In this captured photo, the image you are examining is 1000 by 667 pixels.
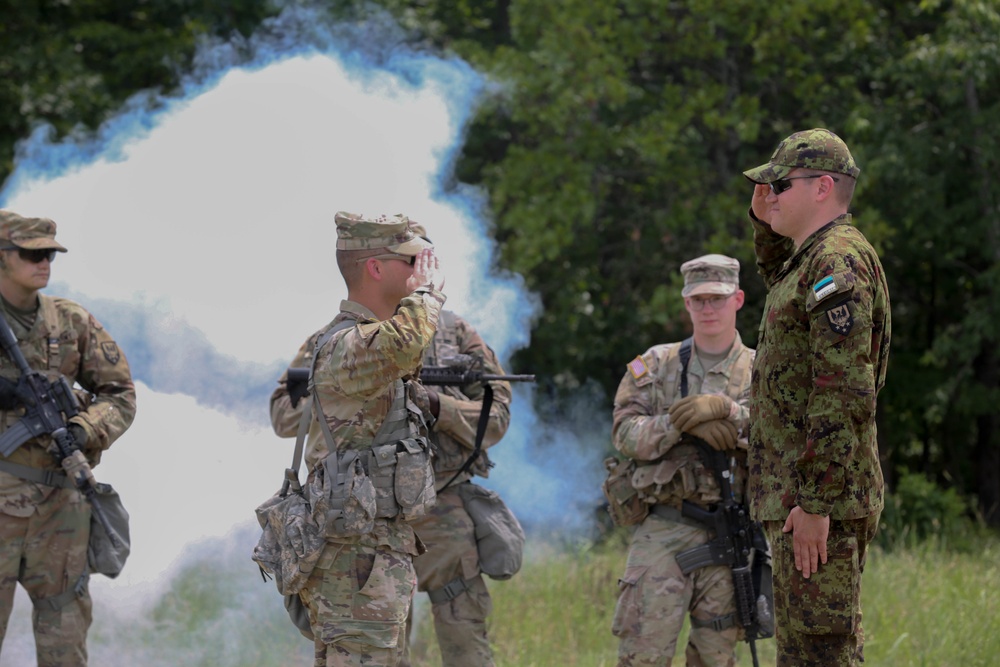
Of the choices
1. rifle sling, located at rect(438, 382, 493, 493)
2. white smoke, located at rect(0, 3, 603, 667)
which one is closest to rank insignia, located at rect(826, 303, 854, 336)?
rifle sling, located at rect(438, 382, 493, 493)

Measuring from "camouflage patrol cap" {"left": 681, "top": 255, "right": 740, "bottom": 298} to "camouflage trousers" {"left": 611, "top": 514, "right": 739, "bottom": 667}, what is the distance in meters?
1.05

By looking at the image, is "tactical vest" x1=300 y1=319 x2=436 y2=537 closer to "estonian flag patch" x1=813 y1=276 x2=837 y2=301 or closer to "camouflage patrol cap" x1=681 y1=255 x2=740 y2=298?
"estonian flag patch" x1=813 y1=276 x2=837 y2=301

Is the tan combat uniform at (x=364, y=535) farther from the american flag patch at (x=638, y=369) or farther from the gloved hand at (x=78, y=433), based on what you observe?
the gloved hand at (x=78, y=433)

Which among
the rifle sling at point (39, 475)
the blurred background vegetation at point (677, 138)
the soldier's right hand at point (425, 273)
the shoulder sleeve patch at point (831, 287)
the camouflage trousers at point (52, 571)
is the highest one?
the blurred background vegetation at point (677, 138)

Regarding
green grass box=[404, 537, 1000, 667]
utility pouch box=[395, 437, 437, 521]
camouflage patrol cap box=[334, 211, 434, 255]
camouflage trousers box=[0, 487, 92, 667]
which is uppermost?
camouflage patrol cap box=[334, 211, 434, 255]

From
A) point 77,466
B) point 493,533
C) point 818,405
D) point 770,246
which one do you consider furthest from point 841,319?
point 77,466

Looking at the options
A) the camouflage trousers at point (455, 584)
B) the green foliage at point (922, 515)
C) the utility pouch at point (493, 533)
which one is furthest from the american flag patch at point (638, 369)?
the green foliage at point (922, 515)

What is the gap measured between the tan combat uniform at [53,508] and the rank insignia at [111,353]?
0.04 metres

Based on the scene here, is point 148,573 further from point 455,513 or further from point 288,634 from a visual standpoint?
point 455,513

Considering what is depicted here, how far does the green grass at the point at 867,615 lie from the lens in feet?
21.2

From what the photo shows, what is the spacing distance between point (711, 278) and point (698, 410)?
0.64m

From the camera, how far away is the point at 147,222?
342 inches

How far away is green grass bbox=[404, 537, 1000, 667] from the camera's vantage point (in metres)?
6.46

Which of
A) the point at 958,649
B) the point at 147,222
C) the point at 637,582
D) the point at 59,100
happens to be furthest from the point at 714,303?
the point at 59,100
